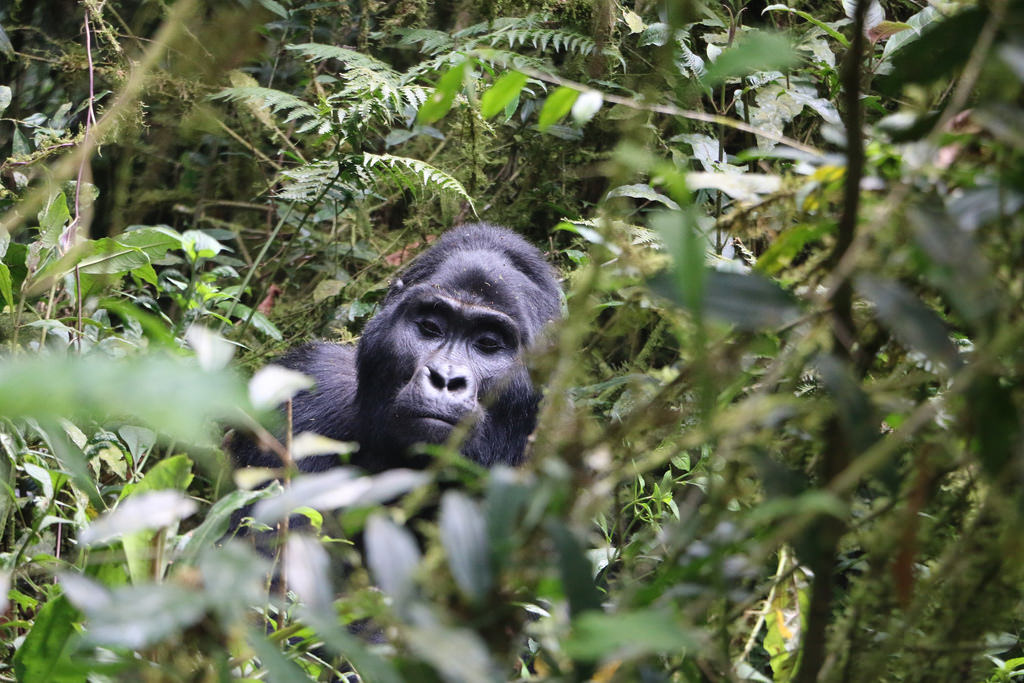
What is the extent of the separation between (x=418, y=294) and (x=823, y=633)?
2452mm

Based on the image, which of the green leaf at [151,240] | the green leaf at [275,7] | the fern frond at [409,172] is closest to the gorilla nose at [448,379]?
the fern frond at [409,172]

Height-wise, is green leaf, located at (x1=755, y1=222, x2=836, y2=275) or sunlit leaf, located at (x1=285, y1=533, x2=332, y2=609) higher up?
green leaf, located at (x1=755, y1=222, x2=836, y2=275)

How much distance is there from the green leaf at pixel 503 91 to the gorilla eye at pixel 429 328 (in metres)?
2.22

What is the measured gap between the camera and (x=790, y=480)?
2.88ft

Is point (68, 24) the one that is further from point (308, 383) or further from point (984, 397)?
point (984, 397)

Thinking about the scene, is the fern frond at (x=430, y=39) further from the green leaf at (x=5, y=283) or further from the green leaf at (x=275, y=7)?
the green leaf at (x=5, y=283)

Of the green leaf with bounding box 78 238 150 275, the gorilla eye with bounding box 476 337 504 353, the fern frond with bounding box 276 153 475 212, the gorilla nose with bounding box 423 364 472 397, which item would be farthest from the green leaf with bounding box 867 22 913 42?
the green leaf with bounding box 78 238 150 275

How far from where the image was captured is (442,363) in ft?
9.97

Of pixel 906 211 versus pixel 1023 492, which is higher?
pixel 906 211

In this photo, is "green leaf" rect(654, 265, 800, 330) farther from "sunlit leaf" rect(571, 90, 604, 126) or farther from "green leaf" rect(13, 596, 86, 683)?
"green leaf" rect(13, 596, 86, 683)

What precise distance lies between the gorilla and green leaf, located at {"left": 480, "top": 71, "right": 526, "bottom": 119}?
1.89 m

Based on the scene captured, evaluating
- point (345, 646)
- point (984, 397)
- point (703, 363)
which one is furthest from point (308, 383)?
point (984, 397)

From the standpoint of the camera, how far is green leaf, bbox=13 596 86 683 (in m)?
1.34

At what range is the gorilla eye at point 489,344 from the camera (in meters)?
3.27
